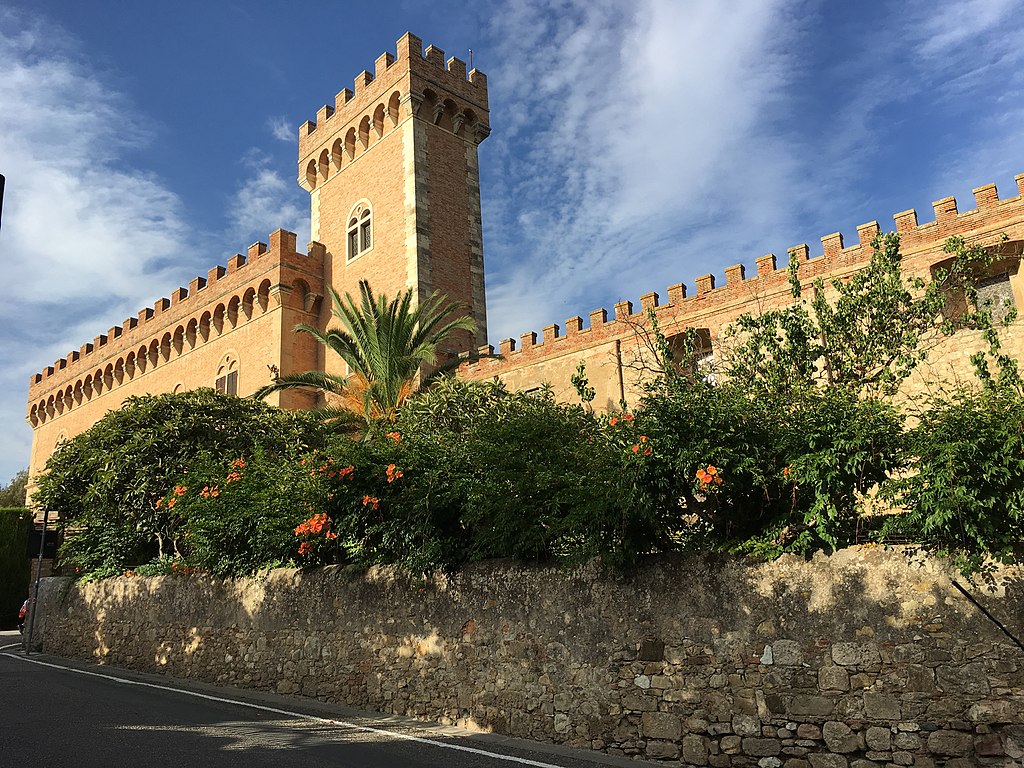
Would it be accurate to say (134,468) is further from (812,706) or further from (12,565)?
(12,565)

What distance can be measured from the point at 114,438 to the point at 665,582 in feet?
46.3

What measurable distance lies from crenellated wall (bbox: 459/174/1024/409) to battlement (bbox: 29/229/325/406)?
8620 millimetres

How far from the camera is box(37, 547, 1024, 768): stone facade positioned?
6219 millimetres

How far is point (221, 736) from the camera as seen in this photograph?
27.2 feet

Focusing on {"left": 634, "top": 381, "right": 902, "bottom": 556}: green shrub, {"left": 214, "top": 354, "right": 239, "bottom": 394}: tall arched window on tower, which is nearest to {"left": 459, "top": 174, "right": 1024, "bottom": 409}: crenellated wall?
{"left": 634, "top": 381, "right": 902, "bottom": 556}: green shrub

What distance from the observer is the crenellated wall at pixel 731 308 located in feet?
57.8

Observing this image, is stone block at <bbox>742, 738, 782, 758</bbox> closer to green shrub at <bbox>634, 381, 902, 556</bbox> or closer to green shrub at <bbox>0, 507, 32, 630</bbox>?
green shrub at <bbox>634, 381, 902, 556</bbox>

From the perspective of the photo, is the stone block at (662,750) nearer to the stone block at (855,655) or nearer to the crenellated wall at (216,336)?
the stone block at (855,655)

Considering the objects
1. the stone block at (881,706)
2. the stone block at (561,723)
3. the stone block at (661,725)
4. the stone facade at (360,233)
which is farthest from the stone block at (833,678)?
the stone facade at (360,233)

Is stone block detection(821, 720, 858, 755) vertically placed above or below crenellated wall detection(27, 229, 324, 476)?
below

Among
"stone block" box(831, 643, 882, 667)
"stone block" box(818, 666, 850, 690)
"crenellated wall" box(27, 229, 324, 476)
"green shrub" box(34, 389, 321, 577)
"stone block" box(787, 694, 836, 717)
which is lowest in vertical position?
"stone block" box(787, 694, 836, 717)

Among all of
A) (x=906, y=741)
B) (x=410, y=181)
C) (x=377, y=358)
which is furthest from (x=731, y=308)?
(x=906, y=741)

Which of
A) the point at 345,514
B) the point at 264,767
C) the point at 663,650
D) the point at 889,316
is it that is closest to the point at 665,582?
the point at 663,650

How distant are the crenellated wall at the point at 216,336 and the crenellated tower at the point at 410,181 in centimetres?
158
